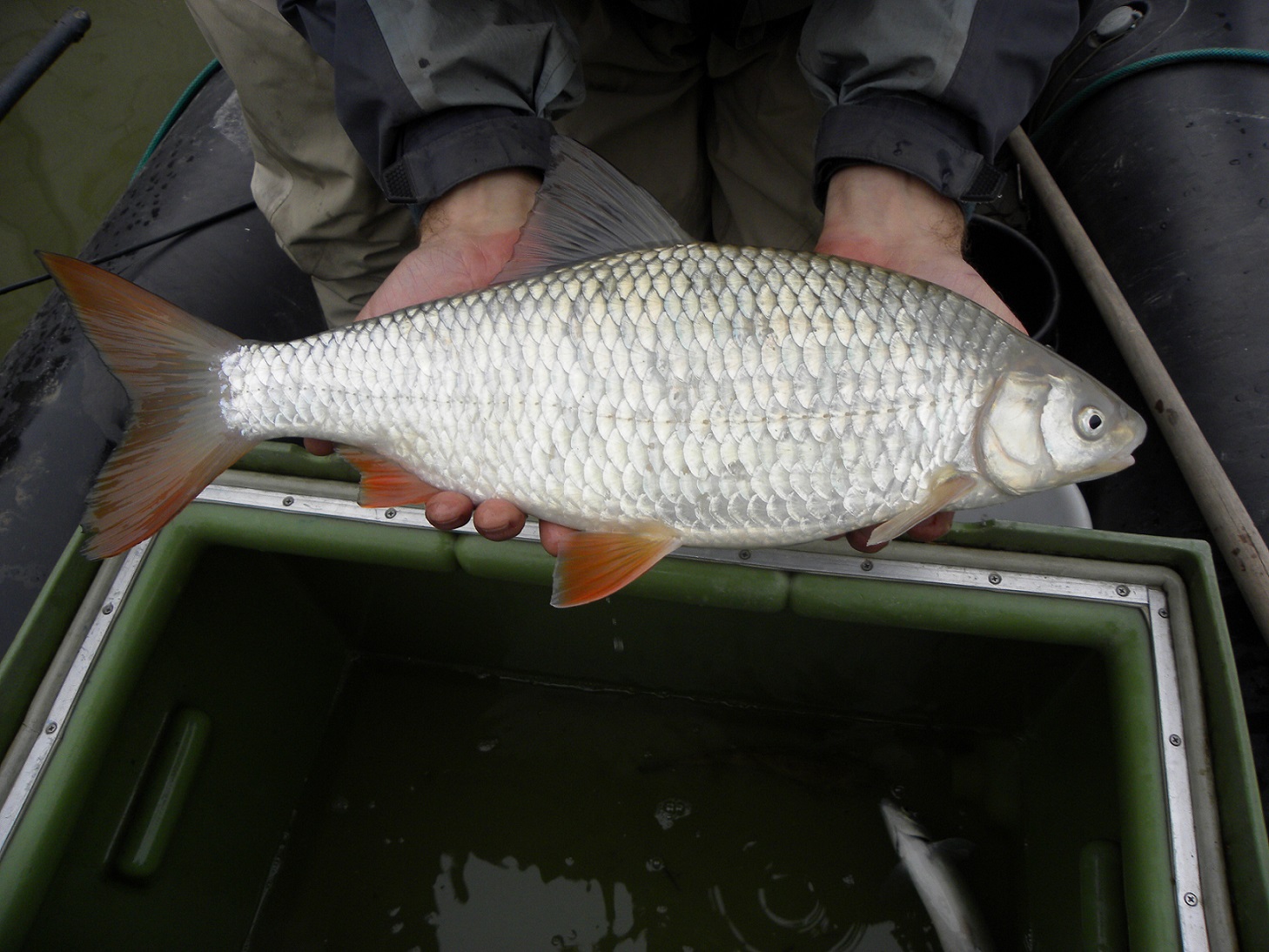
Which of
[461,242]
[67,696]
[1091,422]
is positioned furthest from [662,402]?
[67,696]

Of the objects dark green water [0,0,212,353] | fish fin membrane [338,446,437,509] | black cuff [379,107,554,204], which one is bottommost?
fish fin membrane [338,446,437,509]

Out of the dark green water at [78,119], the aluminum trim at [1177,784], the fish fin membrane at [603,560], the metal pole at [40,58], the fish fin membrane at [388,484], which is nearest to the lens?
the aluminum trim at [1177,784]

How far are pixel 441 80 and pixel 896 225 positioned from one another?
3.16ft

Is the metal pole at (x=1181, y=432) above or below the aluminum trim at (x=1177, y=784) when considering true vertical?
above

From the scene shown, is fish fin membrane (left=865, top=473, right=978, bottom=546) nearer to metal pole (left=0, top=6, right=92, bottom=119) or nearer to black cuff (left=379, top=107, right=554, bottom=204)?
black cuff (left=379, top=107, right=554, bottom=204)

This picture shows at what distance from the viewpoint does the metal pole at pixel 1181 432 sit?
1.50m

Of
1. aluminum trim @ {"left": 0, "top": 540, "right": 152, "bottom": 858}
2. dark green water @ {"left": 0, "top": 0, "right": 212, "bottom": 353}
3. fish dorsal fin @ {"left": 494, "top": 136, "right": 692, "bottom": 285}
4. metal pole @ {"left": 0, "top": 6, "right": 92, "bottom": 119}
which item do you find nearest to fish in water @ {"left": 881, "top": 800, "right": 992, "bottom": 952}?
fish dorsal fin @ {"left": 494, "top": 136, "right": 692, "bottom": 285}

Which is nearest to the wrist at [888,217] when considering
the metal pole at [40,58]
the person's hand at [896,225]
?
the person's hand at [896,225]

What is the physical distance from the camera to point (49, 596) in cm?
Result: 128

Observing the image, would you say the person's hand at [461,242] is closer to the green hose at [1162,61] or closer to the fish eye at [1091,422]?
the fish eye at [1091,422]

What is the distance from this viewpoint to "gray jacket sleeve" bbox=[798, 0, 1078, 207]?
4.88ft

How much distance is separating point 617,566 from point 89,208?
394 cm

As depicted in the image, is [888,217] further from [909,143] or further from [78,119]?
[78,119]

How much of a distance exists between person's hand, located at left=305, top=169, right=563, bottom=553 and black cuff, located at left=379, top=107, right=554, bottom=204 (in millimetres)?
39
